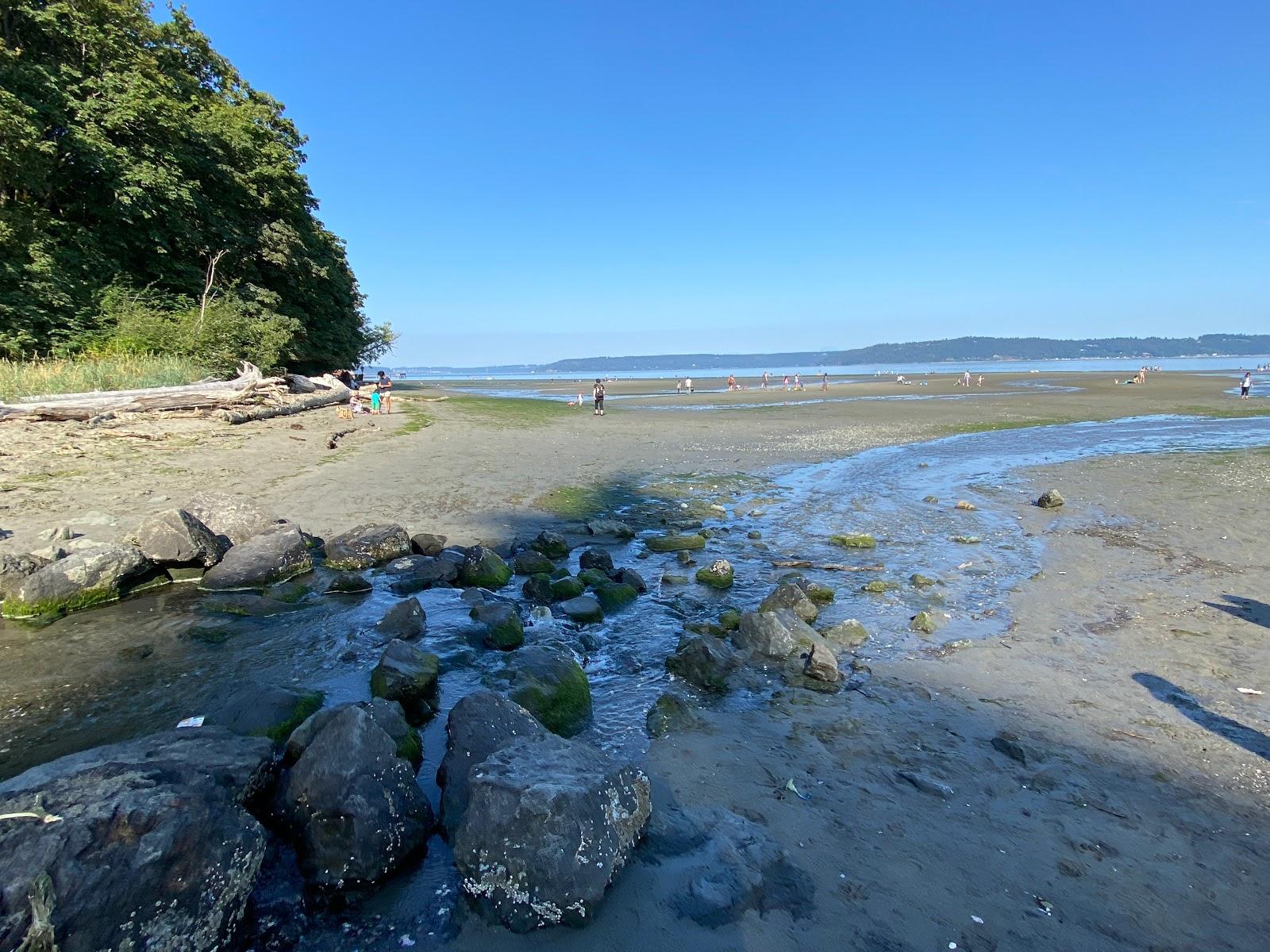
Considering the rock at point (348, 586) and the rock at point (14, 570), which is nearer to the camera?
the rock at point (14, 570)

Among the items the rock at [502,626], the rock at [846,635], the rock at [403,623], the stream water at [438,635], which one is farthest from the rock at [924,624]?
the rock at [403,623]

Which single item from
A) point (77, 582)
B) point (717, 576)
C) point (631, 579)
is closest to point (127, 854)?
point (77, 582)

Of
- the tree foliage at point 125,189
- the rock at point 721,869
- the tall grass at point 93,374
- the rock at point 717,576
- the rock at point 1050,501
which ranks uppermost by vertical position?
the tree foliage at point 125,189

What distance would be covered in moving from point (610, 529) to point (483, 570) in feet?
11.2

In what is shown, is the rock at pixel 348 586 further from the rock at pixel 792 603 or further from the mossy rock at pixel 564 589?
the rock at pixel 792 603

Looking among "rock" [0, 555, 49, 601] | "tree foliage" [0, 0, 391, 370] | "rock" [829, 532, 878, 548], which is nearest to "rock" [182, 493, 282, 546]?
"rock" [0, 555, 49, 601]

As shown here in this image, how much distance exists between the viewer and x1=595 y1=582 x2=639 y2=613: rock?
850cm

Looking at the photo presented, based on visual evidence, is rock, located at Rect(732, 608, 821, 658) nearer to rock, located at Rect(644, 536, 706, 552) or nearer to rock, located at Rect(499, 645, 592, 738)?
rock, located at Rect(499, 645, 592, 738)

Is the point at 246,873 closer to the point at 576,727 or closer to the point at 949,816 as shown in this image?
the point at 576,727

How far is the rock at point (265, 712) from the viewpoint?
16.2 ft

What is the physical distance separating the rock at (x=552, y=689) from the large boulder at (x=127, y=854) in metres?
2.32

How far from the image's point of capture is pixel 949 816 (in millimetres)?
4492

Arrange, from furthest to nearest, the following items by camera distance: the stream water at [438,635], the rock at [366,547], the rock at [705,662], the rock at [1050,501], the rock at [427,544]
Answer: the rock at [1050,501], the rock at [427,544], the rock at [366,547], the rock at [705,662], the stream water at [438,635]

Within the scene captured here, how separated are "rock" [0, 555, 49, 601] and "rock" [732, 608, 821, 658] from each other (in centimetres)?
870
